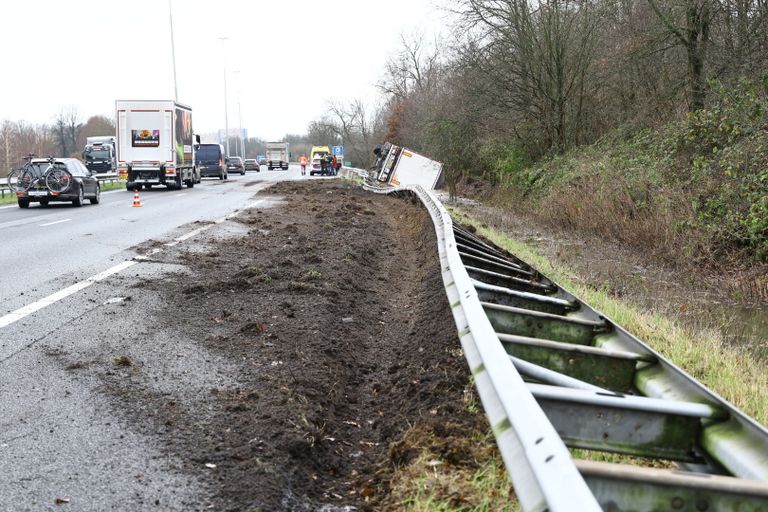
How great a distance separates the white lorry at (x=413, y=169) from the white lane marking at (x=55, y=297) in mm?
21154

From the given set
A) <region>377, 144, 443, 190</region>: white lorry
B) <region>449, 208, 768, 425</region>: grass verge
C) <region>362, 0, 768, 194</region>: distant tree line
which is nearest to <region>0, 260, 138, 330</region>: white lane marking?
<region>449, 208, 768, 425</region>: grass verge

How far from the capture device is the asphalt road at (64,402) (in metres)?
3.29

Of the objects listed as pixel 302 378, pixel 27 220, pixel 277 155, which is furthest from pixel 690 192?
pixel 277 155

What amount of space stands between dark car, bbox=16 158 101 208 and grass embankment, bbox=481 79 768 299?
45.9 ft

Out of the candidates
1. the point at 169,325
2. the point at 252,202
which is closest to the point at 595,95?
the point at 252,202

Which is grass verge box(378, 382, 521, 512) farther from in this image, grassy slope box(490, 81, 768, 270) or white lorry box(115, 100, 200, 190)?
white lorry box(115, 100, 200, 190)

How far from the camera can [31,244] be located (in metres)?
12.7

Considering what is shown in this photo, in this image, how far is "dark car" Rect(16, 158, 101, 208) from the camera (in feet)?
75.4

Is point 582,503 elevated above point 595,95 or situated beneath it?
situated beneath

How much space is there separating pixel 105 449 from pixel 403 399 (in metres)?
1.81

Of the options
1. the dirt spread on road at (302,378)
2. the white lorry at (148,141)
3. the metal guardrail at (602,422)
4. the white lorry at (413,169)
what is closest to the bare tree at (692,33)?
the dirt spread on road at (302,378)

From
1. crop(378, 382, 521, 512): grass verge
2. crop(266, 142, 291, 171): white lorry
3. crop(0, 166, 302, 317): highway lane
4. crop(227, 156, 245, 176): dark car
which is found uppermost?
crop(266, 142, 291, 171): white lorry

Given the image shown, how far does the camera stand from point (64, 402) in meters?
4.45

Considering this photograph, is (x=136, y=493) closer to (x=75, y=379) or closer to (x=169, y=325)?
(x=75, y=379)
